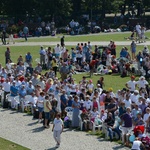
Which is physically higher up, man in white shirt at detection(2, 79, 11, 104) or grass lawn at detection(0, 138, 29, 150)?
man in white shirt at detection(2, 79, 11, 104)

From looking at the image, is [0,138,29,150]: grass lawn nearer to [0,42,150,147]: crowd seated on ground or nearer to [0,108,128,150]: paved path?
[0,108,128,150]: paved path

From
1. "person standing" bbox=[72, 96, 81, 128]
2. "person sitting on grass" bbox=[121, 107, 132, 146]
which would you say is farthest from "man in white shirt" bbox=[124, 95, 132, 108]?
"person standing" bbox=[72, 96, 81, 128]

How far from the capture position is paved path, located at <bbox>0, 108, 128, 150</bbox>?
21795 mm

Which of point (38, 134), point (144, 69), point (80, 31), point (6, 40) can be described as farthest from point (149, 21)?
point (38, 134)

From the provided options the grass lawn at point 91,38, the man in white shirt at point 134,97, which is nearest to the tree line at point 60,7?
the grass lawn at point 91,38

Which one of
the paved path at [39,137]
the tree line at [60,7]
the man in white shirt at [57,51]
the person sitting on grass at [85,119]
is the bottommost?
the paved path at [39,137]

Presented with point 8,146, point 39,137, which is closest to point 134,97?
point 39,137

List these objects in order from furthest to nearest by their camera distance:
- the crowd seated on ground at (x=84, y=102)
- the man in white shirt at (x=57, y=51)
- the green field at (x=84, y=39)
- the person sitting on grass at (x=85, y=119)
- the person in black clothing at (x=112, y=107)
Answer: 1. the man in white shirt at (x=57, y=51)
2. the green field at (x=84, y=39)
3. the person sitting on grass at (x=85, y=119)
4. the person in black clothing at (x=112, y=107)
5. the crowd seated on ground at (x=84, y=102)

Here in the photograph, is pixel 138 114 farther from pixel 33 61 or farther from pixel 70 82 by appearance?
pixel 33 61

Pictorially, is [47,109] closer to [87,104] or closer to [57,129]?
[87,104]

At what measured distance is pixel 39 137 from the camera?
23.2 metres

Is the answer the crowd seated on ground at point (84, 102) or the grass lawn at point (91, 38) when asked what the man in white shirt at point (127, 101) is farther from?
the grass lawn at point (91, 38)

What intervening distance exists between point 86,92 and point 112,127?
4772mm

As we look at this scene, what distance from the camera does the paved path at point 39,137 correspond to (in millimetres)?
21795
